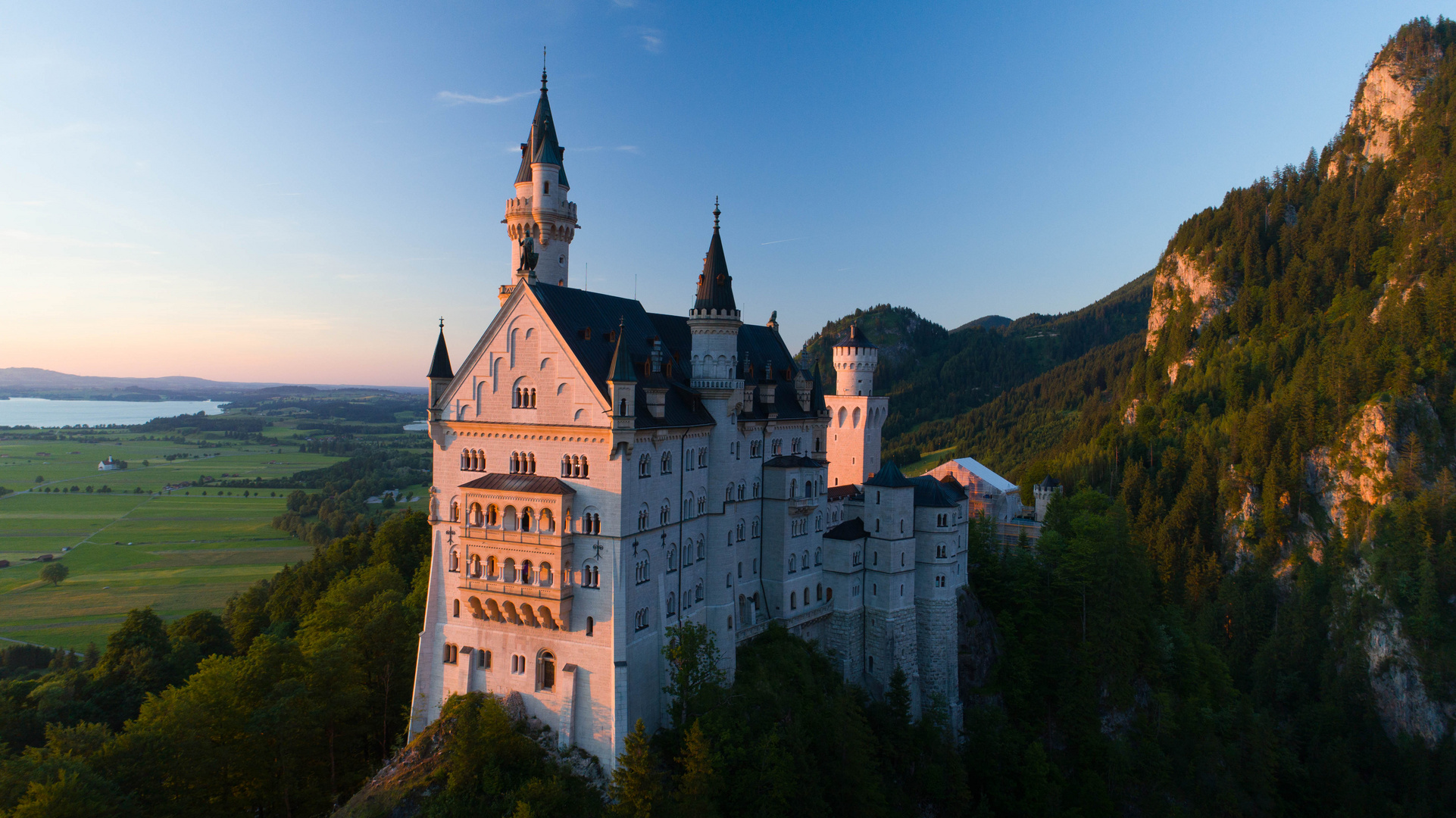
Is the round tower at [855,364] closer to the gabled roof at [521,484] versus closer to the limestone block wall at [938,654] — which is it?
the limestone block wall at [938,654]

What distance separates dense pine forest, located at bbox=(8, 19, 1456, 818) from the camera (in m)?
38.2

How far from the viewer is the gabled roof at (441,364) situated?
146 ft

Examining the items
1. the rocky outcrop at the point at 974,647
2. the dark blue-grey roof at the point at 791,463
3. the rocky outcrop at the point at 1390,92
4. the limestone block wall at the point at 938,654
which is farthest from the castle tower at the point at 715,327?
the rocky outcrop at the point at 1390,92

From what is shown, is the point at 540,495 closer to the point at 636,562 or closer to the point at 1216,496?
the point at 636,562

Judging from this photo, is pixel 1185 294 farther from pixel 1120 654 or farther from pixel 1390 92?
pixel 1120 654

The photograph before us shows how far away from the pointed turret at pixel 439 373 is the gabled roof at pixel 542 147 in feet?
41.2

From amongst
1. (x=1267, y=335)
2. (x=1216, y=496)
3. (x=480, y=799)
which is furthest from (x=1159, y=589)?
(x=480, y=799)

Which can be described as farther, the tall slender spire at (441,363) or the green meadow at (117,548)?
the green meadow at (117,548)

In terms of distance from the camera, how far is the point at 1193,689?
6969 centimetres

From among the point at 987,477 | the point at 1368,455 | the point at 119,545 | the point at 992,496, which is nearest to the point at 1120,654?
the point at 992,496

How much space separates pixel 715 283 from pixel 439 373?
16857mm

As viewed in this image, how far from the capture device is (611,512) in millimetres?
38906

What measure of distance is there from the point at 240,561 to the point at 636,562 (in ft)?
344

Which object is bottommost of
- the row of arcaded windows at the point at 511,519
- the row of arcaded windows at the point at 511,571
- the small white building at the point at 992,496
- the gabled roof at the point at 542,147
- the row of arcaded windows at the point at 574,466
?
the small white building at the point at 992,496
